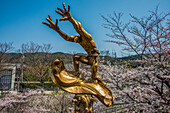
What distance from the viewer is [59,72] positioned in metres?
1.84

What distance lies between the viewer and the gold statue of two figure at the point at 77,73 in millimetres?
1829

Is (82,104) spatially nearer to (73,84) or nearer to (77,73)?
(73,84)

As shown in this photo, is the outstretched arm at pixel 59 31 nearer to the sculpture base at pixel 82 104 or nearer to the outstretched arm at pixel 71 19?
the outstretched arm at pixel 71 19

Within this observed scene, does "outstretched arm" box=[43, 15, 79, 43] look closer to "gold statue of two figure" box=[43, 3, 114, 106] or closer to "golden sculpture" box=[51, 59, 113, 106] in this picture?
"gold statue of two figure" box=[43, 3, 114, 106]

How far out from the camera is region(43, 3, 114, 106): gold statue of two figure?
1.83 meters

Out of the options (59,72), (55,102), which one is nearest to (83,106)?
(59,72)

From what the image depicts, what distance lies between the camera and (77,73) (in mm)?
2006

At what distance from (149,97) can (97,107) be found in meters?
1.84

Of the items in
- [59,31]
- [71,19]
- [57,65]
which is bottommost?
[57,65]

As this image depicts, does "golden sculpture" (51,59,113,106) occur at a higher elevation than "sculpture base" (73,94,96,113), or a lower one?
higher

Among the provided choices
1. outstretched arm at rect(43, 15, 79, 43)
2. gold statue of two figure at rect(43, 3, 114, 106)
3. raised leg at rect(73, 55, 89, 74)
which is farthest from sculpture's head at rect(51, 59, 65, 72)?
outstretched arm at rect(43, 15, 79, 43)

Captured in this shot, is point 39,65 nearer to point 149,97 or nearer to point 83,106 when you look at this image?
point 149,97

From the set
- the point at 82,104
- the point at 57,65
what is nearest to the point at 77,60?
the point at 57,65

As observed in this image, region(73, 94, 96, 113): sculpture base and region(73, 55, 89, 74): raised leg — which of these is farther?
region(73, 55, 89, 74): raised leg
